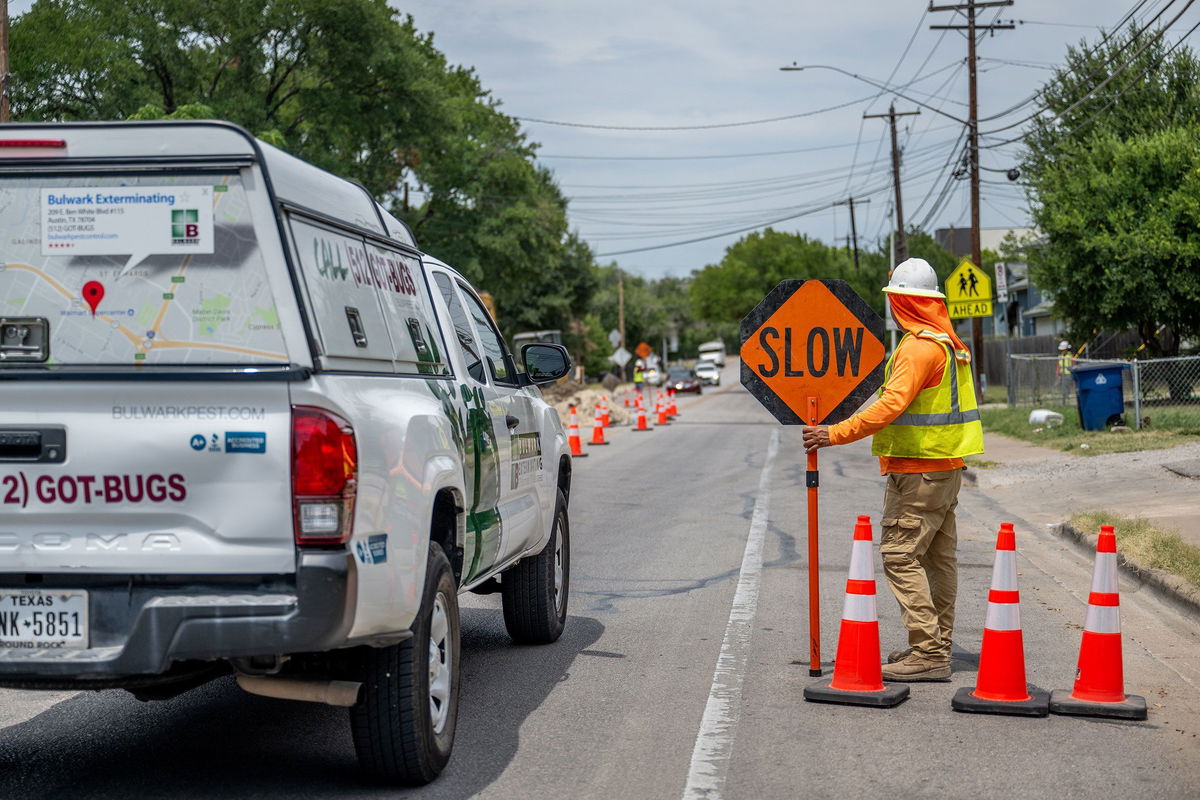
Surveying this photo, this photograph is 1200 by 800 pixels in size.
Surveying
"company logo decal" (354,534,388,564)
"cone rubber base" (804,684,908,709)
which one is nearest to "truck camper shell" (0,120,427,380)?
"company logo decal" (354,534,388,564)

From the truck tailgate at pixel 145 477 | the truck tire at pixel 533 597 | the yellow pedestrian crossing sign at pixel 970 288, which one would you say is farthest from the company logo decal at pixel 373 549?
the yellow pedestrian crossing sign at pixel 970 288

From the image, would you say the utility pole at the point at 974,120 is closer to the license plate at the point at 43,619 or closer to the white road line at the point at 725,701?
the white road line at the point at 725,701

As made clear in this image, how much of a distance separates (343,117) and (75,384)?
3539 cm

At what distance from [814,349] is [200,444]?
11.8 feet

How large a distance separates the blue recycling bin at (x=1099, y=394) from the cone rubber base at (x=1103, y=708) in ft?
55.6

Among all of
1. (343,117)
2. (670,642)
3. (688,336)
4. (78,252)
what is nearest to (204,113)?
(343,117)

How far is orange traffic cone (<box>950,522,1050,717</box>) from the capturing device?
631 cm

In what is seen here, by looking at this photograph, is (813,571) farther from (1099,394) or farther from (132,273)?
(1099,394)

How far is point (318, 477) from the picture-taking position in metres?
4.35

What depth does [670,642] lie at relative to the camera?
8008mm

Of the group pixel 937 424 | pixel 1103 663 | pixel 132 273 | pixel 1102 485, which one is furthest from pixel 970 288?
pixel 132 273

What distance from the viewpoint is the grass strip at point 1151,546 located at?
9815mm

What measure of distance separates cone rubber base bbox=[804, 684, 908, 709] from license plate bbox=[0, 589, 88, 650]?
346 centimetres

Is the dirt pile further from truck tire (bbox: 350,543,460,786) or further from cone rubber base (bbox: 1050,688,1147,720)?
truck tire (bbox: 350,543,460,786)
